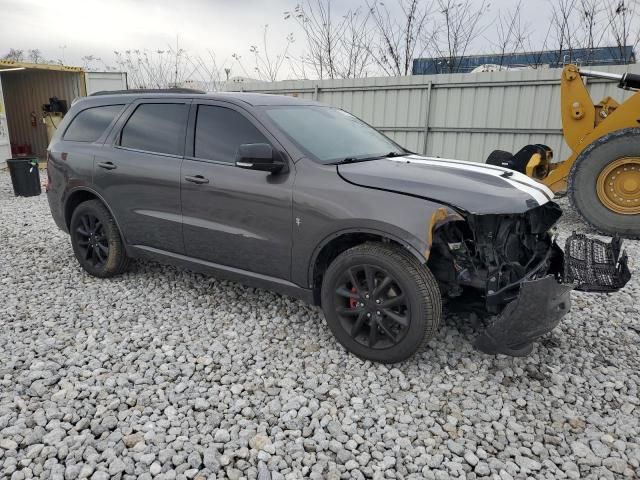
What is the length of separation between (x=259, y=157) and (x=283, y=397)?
150 centimetres

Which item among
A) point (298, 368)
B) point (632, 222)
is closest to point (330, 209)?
point (298, 368)

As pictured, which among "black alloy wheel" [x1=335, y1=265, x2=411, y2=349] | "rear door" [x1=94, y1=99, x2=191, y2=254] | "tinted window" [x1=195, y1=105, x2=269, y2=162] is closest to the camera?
"black alloy wheel" [x1=335, y1=265, x2=411, y2=349]

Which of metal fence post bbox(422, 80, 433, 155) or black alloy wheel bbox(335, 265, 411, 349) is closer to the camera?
black alloy wheel bbox(335, 265, 411, 349)

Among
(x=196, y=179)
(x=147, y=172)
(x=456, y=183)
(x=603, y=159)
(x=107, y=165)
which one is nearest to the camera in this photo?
(x=456, y=183)

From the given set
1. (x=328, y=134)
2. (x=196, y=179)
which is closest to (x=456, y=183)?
(x=328, y=134)

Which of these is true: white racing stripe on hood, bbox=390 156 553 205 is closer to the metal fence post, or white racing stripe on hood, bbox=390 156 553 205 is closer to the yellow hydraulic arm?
the yellow hydraulic arm

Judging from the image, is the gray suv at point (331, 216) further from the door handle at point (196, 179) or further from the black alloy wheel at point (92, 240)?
the black alloy wheel at point (92, 240)

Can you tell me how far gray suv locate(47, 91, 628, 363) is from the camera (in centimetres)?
282

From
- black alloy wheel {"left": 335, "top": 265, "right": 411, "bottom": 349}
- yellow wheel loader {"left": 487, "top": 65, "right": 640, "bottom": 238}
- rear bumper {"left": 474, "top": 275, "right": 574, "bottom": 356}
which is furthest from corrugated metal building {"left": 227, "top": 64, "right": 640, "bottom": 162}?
black alloy wheel {"left": 335, "top": 265, "right": 411, "bottom": 349}

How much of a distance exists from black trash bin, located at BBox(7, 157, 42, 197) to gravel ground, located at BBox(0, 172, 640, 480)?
6354mm

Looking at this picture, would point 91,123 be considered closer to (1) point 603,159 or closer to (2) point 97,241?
(2) point 97,241

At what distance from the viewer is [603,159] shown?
609 cm

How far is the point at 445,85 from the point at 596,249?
679cm

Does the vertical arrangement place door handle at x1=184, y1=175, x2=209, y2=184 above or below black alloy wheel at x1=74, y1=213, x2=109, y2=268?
above
